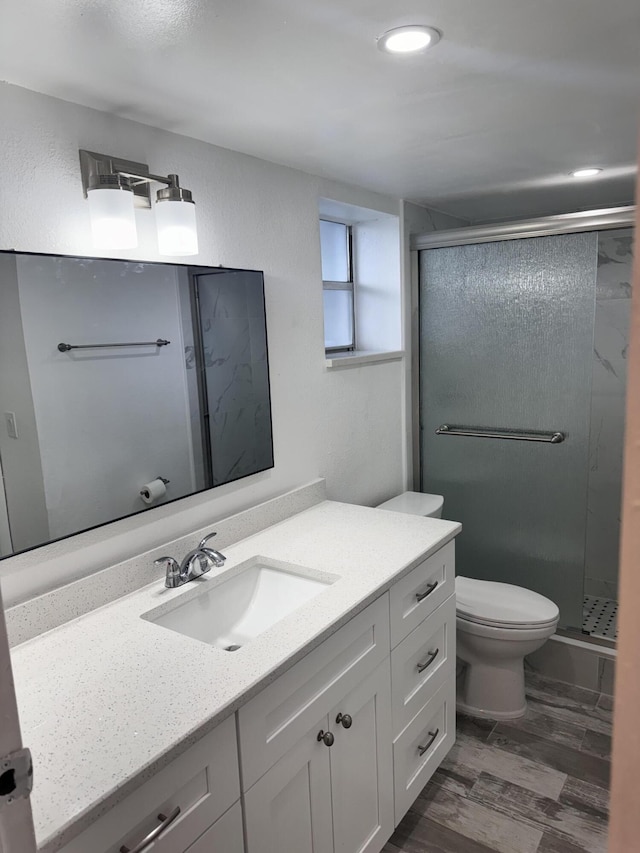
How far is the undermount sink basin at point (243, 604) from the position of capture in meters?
1.63

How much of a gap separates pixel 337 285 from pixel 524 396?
1009 mm

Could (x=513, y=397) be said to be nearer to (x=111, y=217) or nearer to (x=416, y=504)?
(x=416, y=504)

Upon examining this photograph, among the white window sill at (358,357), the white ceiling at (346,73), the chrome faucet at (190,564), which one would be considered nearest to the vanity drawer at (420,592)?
the chrome faucet at (190,564)

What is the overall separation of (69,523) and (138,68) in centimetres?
104

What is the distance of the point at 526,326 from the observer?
9.00 ft

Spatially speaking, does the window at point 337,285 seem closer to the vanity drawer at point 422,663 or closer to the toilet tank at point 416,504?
the toilet tank at point 416,504

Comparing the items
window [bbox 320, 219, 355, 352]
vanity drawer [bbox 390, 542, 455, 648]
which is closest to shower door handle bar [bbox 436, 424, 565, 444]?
window [bbox 320, 219, 355, 352]

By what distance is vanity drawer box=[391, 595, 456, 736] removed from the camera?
1.79 meters

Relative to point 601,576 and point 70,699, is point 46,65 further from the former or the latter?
point 601,576

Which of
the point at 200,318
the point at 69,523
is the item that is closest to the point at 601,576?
the point at 200,318

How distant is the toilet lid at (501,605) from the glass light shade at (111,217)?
1.85 m

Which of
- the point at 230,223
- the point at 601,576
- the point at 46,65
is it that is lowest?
the point at 601,576

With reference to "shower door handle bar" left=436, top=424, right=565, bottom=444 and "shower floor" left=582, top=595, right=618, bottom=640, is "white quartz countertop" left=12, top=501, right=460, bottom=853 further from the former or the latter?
"shower floor" left=582, top=595, right=618, bottom=640

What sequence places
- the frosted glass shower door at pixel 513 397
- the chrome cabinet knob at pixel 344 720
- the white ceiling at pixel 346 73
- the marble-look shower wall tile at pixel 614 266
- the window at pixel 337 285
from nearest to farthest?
1. the white ceiling at pixel 346 73
2. the chrome cabinet knob at pixel 344 720
3. the frosted glass shower door at pixel 513 397
4. the window at pixel 337 285
5. the marble-look shower wall tile at pixel 614 266
